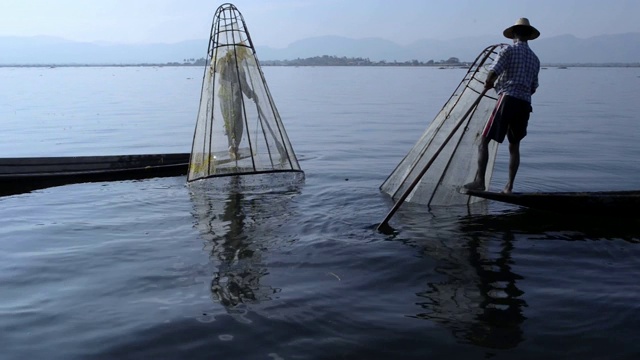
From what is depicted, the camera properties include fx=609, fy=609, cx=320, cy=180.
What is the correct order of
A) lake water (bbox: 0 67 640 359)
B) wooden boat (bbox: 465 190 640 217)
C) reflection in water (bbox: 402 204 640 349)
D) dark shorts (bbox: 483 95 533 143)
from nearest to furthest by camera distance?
lake water (bbox: 0 67 640 359) < reflection in water (bbox: 402 204 640 349) < wooden boat (bbox: 465 190 640 217) < dark shorts (bbox: 483 95 533 143)

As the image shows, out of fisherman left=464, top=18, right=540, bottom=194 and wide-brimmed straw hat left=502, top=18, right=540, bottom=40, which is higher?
wide-brimmed straw hat left=502, top=18, right=540, bottom=40

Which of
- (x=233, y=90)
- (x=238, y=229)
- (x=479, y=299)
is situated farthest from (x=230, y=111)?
(x=479, y=299)

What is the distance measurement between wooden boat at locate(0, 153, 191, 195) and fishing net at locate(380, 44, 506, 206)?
5888 millimetres

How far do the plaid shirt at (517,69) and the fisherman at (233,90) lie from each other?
4.76 meters

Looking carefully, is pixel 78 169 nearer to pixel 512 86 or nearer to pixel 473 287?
pixel 512 86

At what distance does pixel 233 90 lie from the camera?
10859 mm

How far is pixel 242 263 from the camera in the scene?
6.93m

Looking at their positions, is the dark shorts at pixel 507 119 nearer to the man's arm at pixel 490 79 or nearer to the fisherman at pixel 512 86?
the fisherman at pixel 512 86

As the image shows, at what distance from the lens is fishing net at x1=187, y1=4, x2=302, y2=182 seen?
1078 cm

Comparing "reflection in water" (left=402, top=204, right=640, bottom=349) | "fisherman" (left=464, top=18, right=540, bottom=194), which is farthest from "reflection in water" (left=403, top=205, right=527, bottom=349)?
"fisherman" (left=464, top=18, right=540, bottom=194)

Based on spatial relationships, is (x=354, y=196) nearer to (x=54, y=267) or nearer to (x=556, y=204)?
(x=556, y=204)

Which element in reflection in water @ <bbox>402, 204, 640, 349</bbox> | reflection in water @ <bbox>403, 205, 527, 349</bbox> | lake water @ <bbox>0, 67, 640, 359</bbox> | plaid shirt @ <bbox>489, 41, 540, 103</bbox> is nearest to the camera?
lake water @ <bbox>0, 67, 640, 359</bbox>

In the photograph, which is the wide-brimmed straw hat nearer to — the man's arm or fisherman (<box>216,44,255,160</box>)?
the man's arm

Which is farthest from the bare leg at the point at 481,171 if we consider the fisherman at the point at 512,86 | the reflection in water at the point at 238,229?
the reflection in water at the point at 238,229
